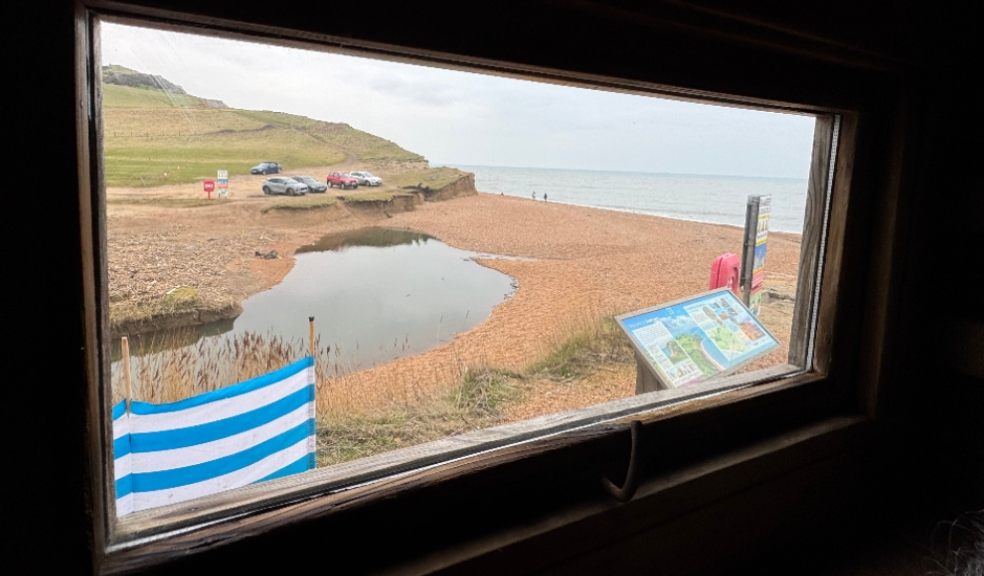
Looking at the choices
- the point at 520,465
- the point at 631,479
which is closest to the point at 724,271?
the point at 631,479

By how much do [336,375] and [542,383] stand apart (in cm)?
47

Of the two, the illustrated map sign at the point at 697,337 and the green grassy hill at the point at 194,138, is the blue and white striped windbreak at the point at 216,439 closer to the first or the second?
the green grassy hill at the point at 194,138

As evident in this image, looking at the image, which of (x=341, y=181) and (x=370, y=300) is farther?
(x=370, y=300)

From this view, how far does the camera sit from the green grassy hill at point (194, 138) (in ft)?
1.88

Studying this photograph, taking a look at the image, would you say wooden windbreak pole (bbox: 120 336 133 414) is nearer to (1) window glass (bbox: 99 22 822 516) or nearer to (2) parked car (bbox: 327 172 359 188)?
(1) window glass (bbox: 99 22 822 516)

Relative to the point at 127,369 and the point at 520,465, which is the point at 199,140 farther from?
the point at 520,465

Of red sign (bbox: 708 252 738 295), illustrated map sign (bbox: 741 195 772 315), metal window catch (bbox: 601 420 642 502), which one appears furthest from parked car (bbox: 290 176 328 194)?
illustrated map sign (bbox: 741 195 772 315)

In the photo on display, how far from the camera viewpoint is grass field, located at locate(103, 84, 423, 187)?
0.58 metres

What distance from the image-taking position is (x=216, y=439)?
0.89m

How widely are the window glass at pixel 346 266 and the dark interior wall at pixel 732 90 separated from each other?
87 mm

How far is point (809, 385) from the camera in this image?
1.22 m

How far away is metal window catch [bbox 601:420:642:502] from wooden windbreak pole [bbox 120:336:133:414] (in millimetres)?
684

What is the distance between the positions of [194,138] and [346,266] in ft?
0.90

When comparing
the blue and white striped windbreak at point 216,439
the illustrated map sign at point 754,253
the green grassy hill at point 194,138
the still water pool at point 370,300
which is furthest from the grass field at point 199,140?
the illustrated map sign at point 754,253
